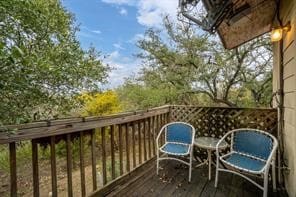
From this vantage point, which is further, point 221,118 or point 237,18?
point 221,118

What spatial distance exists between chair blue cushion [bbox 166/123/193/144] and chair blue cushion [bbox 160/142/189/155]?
11cm

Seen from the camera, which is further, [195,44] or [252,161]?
[195,44]

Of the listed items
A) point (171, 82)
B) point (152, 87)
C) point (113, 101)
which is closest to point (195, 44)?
point (171, 82)

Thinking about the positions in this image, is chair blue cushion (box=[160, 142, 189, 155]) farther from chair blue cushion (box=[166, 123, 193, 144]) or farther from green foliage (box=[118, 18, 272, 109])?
green foliage (box=[118, 18, 272, 109])

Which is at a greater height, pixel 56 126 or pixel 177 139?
pixel 56 126

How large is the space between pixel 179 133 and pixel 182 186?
85 cm

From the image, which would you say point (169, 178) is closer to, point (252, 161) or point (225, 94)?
point (252, 161)

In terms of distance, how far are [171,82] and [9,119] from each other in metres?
6.44

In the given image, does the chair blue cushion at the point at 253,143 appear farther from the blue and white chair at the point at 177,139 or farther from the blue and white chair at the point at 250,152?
the blue and white chair at the point at 177,139

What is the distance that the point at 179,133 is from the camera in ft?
12.7

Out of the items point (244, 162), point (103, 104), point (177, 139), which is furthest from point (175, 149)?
point (103, 104)

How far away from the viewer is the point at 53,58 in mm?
4664

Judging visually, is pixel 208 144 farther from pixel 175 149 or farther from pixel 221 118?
pixel 221 118

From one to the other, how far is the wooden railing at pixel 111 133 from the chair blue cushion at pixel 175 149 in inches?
18.2
